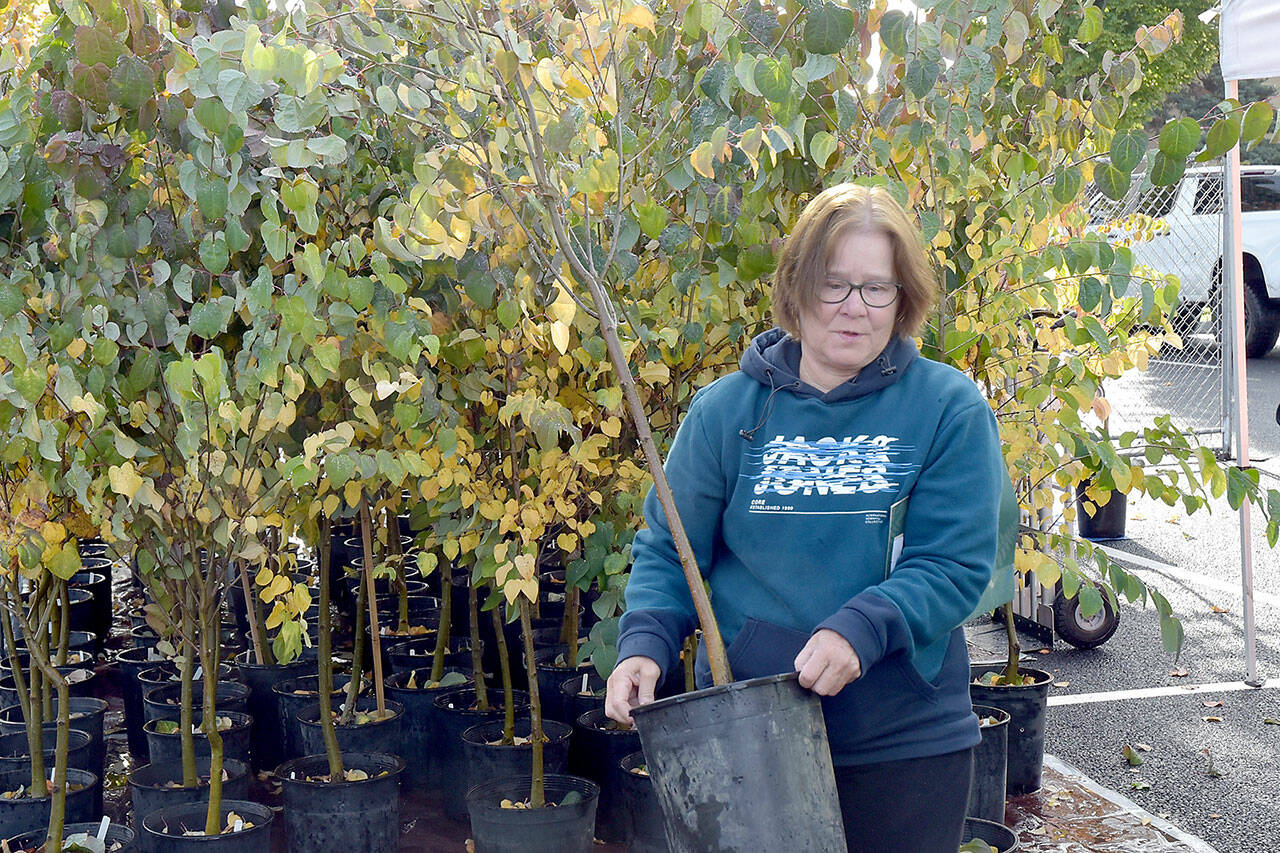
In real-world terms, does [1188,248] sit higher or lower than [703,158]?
higher

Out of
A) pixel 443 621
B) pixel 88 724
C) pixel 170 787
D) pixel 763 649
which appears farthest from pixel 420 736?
pixel 763 649

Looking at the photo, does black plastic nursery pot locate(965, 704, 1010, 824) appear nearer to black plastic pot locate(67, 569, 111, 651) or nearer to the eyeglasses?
the eyeglasses

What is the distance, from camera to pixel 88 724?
340 centimetres

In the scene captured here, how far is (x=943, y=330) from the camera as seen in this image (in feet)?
7.82

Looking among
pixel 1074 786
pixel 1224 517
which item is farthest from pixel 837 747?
pixel 1224 517

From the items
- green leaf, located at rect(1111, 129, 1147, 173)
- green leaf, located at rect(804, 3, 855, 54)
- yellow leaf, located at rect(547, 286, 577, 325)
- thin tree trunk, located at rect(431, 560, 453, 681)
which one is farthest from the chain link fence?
yellow leaf, located at rect(547, 286, 577, 325)

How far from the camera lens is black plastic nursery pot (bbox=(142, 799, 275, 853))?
268 cm

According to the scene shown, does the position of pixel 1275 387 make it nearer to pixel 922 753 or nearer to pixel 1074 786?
pixel 1074 786

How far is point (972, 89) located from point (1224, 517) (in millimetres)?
5927

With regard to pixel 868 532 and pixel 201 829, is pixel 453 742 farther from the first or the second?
pixel 868 532

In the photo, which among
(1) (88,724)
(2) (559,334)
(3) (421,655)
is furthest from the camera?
(3) (421,655)

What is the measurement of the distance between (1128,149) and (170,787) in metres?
2.46

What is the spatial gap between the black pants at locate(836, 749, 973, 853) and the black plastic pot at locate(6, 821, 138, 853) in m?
1.79

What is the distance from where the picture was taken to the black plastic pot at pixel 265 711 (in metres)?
3.73
